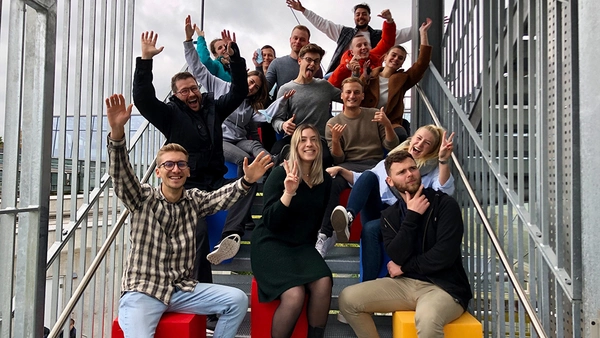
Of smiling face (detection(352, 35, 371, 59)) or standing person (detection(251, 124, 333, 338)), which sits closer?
standing person (detection(251, 124, 333, 338))

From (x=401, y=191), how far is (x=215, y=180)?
128 cm

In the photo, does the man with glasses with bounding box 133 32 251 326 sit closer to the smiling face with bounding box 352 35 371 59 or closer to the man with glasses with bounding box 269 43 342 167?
the man with glasses with bounding box 269 43 342 167

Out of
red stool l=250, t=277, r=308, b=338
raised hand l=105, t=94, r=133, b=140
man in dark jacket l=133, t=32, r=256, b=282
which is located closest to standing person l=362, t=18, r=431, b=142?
man in dark jacket l=133, t=32, r=256, b=282

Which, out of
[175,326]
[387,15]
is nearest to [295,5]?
[387,15]

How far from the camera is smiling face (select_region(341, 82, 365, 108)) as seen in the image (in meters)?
3.69

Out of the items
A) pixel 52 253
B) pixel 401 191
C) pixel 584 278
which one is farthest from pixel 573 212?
pixel 52 253

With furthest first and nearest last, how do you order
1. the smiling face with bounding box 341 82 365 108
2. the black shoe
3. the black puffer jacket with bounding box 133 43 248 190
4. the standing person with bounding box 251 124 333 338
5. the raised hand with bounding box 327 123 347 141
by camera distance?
1. the smiling face with bounding box 341 82 365 108
2. the raised hand with bounding box 327 123 347 141
3. the black puffer jacket with bounding box 133 43 248 190
4. the black shoe
5. the standing person with bounding box 251 124 333 338

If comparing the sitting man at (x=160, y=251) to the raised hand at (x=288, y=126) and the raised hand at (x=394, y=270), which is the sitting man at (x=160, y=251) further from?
the raised hand at (x=288, y=126)

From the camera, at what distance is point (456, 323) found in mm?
2328

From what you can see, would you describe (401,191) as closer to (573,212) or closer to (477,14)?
(573,212)

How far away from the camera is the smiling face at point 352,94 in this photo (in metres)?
3.69

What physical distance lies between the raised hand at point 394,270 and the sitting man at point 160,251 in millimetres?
726

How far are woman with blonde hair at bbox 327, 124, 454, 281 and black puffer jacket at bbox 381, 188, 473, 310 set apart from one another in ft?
0.76

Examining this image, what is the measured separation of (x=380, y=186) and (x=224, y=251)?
984 mm
